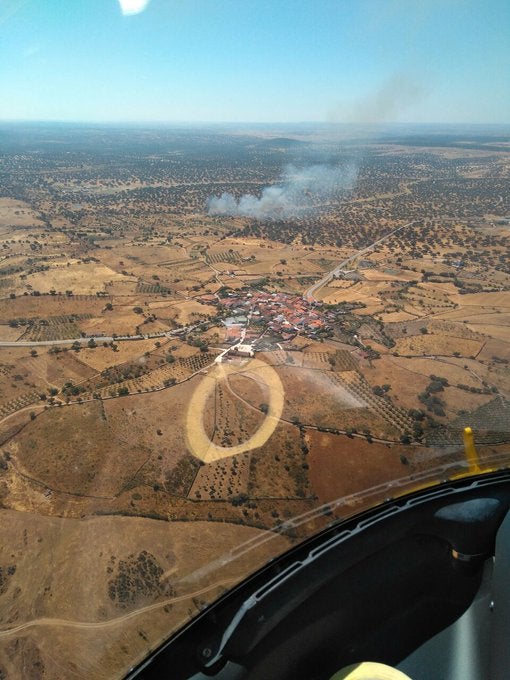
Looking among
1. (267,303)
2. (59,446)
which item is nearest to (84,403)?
(59,446)

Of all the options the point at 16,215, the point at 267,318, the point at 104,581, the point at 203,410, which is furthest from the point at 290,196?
the point at 104,581

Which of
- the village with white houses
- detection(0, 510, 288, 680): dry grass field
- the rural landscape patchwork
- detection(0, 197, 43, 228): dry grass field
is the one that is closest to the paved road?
the rural landscape patchwork

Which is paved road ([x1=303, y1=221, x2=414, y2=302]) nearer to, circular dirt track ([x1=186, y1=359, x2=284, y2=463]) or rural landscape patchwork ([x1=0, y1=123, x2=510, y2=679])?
rural landscape patchwork ([x1=0, y1=123, x2=510, y2=679])

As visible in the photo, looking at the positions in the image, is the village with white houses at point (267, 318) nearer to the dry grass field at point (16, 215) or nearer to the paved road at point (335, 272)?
the paved road at point (335, 272)

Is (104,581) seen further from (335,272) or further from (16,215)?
(16,215)

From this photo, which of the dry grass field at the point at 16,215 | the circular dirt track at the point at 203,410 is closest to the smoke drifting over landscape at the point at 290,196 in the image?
the dry grass field at the point at 16,215

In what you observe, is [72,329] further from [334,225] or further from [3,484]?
[334,225]
